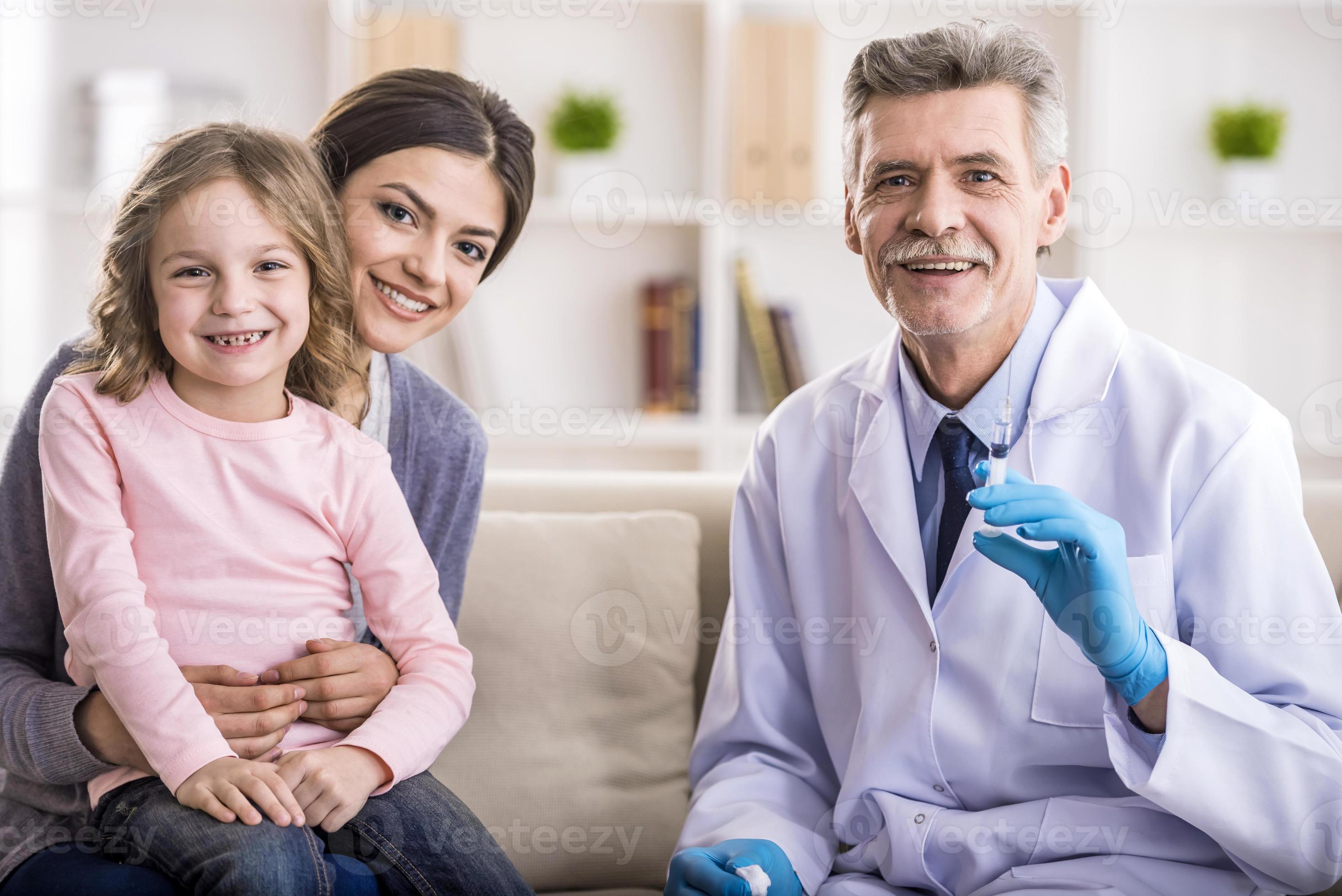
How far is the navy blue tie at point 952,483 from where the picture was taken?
1.29 metres

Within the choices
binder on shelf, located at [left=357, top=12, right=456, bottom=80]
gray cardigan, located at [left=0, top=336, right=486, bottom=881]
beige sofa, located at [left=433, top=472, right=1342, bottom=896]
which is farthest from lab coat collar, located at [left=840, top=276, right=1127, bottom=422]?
binder on shelf, located at [left=357, top=12, right=456, bottom=80]

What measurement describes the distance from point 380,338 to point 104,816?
22.2 inches

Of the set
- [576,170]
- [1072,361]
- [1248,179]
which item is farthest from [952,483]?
[1248,179]

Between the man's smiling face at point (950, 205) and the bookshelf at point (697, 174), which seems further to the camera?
the bookshelf at point (697, 174)

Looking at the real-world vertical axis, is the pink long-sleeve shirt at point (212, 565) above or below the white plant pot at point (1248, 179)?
below

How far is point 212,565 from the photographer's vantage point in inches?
42.2

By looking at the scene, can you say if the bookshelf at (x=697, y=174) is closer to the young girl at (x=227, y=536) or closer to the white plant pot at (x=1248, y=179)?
the white plant pot at (x=1248, y=179)

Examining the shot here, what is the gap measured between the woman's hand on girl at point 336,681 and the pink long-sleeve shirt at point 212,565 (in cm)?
2

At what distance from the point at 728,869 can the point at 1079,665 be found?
0.44m

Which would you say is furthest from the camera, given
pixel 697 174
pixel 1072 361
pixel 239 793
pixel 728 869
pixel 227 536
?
pixel 697 174

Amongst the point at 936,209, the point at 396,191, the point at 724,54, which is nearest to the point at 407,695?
the point at 396,191

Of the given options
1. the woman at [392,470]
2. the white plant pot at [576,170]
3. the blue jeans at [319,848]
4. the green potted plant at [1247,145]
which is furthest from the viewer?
the white plant pot at [576,170]

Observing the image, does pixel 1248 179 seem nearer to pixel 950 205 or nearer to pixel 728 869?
pixel 950 205

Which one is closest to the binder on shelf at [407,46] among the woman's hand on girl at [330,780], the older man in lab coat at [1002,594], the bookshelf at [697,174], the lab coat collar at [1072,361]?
the bookshelf at [697,174]
